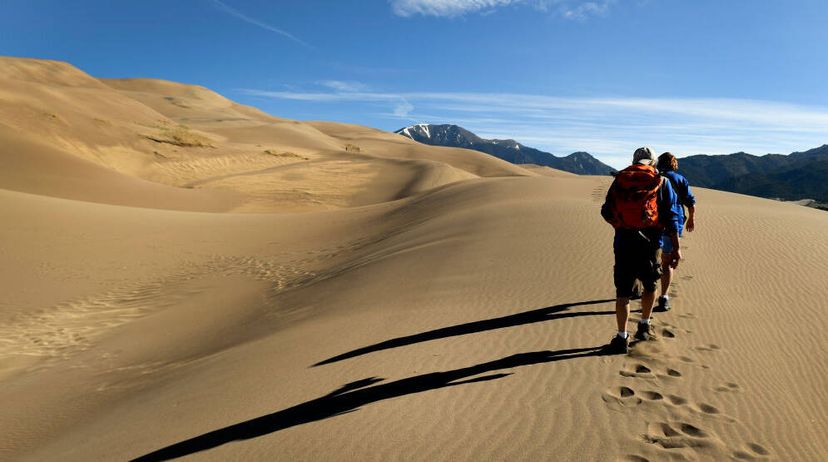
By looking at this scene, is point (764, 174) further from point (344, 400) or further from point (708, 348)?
point (344, 400)

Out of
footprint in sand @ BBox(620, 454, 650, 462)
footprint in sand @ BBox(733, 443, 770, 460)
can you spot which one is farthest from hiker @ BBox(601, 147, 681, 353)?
footprint in sand @ BBox(620, 454, 650, 462)

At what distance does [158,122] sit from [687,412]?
150 ft

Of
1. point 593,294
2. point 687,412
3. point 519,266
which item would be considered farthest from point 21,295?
point 687,412

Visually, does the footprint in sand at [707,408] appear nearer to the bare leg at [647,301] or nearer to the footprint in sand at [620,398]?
the footprint in sand at [620,398]

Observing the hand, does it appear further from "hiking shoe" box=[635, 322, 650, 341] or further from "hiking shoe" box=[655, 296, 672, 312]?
"hiking shoe" box=[635, 322, 650, 341]

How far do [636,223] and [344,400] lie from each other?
2612 mm

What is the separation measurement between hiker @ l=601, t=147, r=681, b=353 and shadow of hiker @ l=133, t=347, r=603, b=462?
21.5 inches

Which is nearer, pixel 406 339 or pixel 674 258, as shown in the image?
pixel 406 339

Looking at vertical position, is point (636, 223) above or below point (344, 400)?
above

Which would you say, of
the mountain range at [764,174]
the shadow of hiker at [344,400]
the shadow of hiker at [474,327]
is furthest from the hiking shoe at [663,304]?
the mountain range at [764,174]

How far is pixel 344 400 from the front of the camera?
135 inches

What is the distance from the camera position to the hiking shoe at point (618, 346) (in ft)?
12.7

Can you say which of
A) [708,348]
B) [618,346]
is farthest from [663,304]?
[618,346]

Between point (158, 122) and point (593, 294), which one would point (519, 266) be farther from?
point (158, 122)
